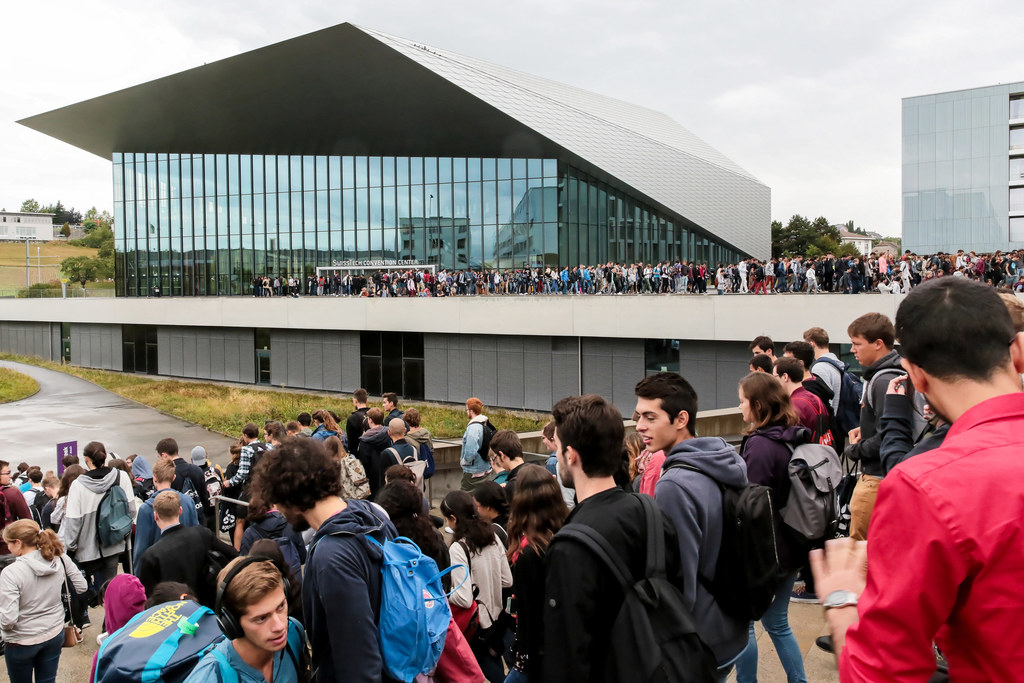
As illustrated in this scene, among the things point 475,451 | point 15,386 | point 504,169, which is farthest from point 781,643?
point 15,386

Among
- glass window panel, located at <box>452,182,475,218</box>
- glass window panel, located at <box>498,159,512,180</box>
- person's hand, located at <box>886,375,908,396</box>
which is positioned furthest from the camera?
glass window panel, located at <box>452,182,475,218</box>

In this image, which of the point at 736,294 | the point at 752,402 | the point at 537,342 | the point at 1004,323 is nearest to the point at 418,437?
the point at 752,402

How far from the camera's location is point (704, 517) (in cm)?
277

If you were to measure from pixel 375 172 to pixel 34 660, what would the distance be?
39509 mm

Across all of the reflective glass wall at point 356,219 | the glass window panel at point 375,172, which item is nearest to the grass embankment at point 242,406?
the reflective glass wall at point 356,219

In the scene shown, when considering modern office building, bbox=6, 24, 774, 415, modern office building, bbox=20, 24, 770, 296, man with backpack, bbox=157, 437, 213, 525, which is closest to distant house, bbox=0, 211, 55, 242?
modern office building, bbox=6, 24, 774, 415

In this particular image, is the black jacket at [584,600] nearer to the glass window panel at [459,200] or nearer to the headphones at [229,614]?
the headphones at [229,614]

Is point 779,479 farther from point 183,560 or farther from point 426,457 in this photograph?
point 426,457

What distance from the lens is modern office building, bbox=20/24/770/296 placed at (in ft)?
94.5

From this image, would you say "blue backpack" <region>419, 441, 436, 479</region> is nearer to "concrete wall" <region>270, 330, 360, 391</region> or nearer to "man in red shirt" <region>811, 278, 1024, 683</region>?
"man in red shirt" <region>811, 278, 1024, 683</region>

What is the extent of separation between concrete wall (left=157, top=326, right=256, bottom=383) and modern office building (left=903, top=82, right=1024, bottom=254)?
137 ft

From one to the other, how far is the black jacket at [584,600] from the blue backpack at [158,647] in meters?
1.37

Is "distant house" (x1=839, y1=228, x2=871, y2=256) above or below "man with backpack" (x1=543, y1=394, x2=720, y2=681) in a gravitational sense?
above

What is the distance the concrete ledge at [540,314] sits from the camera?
2038 cm
